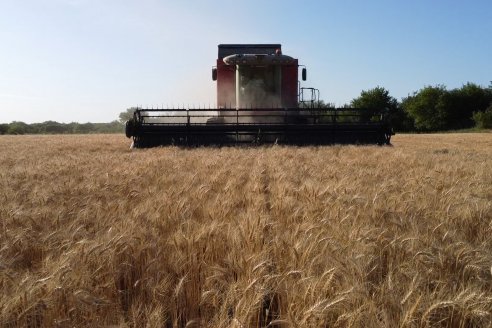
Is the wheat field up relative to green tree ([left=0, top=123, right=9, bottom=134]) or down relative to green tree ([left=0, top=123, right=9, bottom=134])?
down

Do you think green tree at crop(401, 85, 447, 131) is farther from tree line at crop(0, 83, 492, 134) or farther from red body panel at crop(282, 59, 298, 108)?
red body panel at crop(282, 59, 298, 108)

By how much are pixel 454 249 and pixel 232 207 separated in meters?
1.67

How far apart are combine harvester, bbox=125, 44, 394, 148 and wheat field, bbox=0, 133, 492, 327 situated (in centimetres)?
781

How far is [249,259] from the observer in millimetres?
1988

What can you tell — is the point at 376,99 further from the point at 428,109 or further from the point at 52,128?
the point at 52,128

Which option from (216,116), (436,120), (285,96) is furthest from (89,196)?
(436,120)

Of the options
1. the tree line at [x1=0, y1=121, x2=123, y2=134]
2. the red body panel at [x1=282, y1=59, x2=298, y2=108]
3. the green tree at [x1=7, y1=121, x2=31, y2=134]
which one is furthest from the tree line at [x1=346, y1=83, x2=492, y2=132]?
the green tree at [x1=7, y1=121, x2=31, y2=134]

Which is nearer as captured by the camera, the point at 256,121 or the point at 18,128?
the point at 256,121

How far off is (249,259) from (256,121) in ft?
34.4

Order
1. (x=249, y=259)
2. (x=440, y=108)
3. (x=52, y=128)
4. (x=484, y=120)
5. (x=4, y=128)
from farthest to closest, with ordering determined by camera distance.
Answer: (x=52, y=128), (x=4, y=128), (x=440, y=108), (x=484, y=120), (x=249, y=259)

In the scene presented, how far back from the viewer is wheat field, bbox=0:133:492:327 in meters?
1.51

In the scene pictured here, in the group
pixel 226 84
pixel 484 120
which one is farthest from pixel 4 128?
pixel 226 84

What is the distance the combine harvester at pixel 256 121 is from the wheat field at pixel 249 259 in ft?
25.6

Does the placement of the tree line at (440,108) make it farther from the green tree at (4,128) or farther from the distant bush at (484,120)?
the green tree at (4,128)
